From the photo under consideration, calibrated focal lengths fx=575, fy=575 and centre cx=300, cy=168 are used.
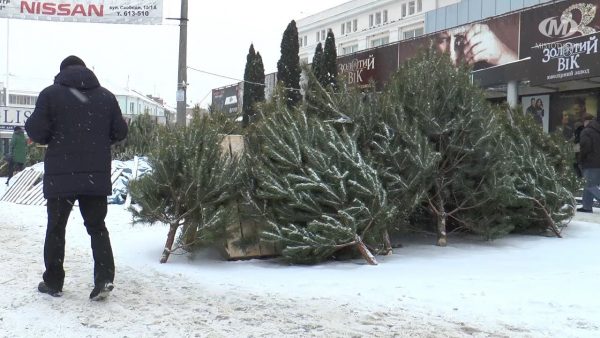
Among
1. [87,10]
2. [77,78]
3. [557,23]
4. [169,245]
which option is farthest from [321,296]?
[87,10]

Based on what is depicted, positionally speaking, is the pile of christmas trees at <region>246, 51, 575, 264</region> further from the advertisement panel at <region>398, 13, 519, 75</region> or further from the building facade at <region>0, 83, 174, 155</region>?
the building facade at <region>0, 83, 174, 155</region>

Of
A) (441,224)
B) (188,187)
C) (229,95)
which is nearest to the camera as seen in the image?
(188,187)

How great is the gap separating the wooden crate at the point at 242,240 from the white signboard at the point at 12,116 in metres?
26.2

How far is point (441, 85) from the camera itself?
21.8 ft

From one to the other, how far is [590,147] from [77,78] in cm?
869

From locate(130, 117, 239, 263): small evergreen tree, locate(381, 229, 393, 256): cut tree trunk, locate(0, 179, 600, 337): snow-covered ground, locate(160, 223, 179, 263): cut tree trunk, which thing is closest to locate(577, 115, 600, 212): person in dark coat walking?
locate(0, 179, 600, 337): snow-covered ground

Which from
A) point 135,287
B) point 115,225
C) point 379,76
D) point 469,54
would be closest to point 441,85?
point 135,287

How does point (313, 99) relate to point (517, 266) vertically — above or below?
above

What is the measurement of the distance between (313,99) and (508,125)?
2.89m

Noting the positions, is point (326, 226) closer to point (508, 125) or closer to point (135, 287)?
point (135, 287)

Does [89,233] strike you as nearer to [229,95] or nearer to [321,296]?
[321,296]

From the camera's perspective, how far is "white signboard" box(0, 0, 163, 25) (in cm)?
1530

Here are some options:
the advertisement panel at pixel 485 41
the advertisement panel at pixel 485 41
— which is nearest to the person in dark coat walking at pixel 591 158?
the advertisement panel at pixel 485 41

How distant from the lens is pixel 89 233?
445 centimetres
